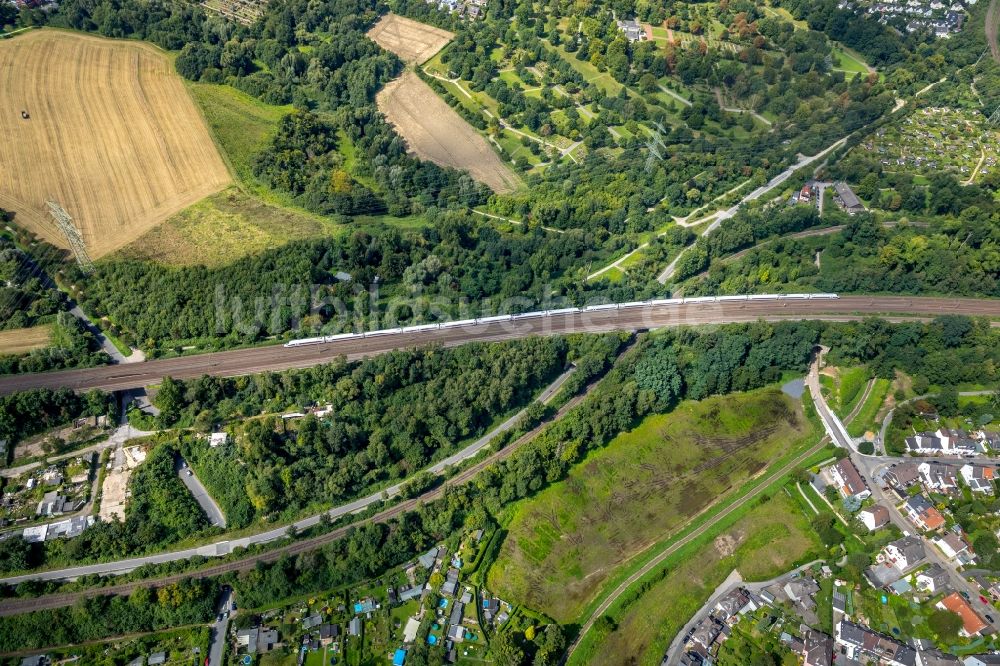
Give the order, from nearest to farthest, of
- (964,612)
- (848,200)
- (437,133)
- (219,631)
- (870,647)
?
(870,647), (219,631), (964,612), (848,200), (437,133)

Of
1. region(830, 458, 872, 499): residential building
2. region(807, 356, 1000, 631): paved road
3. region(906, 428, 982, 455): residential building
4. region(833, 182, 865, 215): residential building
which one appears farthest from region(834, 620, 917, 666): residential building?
region(833, 182, 865, 215): residential building

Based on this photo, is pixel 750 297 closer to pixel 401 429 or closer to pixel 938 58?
pixel 401 429

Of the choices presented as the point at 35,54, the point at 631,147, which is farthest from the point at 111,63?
the point at 631,147

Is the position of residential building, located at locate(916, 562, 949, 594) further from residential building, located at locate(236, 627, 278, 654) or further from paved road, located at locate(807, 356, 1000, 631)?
residential building, located at locate(236, 627, 278, 654)

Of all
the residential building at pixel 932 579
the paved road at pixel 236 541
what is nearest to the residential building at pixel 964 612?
the residential building at pixel 932 579

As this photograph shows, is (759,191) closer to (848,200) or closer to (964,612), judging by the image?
(848,200)

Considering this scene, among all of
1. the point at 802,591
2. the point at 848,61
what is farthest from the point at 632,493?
the point at 848,61
